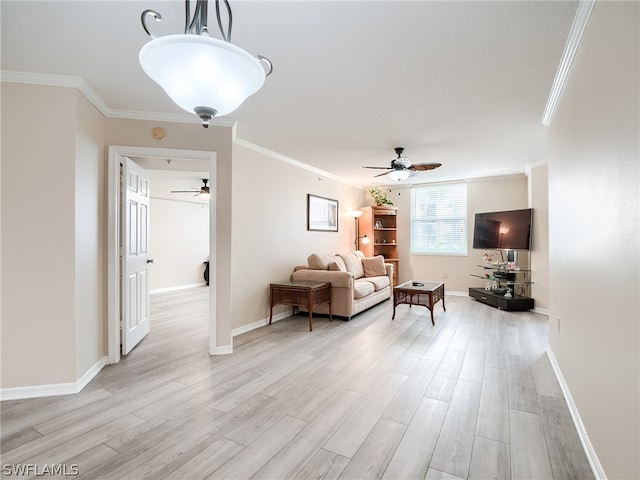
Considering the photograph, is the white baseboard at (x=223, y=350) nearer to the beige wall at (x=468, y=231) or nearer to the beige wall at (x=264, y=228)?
the beige wall at (x=264, y=228)

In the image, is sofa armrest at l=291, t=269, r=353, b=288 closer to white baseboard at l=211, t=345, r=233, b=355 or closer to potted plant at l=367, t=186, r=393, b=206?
white baseboard at l=211, t=345, r=233, b=355

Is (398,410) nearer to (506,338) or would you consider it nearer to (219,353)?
(219,353)

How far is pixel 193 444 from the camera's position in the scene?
1.95 meters

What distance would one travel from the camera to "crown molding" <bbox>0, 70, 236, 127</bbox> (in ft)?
8.23

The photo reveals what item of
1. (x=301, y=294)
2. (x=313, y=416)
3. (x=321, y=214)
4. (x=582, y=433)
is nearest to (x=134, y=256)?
(x=301, y=294)

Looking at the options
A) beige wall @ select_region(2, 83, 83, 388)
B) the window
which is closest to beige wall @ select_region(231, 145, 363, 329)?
beige wall @ select_region(2, 83, 83, 388)

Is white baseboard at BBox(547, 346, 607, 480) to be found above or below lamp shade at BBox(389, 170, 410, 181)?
below

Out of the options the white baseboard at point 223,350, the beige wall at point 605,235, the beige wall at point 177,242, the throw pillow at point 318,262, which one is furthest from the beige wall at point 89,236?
the beige wall at point 177,242

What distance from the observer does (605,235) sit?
5.29 ft

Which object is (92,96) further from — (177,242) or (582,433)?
(177,242)

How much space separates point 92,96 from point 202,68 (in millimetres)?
2282

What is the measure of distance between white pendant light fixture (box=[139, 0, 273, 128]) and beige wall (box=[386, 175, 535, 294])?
6.56 meters

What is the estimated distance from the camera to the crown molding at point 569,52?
1806mm

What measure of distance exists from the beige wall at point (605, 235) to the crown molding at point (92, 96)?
9.90 feet
